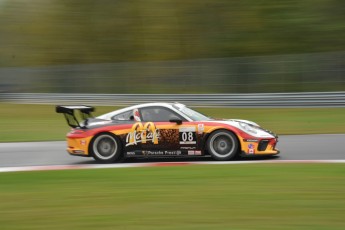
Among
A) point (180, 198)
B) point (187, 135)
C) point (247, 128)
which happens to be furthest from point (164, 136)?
point (180, 198)

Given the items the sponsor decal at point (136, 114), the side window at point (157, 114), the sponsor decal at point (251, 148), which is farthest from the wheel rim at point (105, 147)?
the sponsor decal at point (251, 148)

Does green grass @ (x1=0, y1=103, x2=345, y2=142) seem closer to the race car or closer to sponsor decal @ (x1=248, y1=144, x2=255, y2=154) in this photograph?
the race car

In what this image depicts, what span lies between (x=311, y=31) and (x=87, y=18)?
1396 centimetres

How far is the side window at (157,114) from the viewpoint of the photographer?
11.1m

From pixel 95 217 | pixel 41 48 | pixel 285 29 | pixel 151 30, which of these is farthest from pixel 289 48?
pixel 95 217

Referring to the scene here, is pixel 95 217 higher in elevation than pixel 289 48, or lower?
lower

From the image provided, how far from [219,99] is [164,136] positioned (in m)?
13.0

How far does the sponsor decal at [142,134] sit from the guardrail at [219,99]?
12.2m

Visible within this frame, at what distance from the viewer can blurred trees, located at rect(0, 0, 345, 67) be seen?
27.6 metres

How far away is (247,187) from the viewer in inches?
285

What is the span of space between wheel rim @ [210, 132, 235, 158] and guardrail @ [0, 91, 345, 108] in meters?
11.8

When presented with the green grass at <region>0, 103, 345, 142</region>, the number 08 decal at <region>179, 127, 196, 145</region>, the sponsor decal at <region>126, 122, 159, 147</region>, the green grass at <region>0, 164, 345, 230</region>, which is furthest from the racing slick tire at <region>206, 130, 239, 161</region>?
the green grass at <region>0, 103, 345, 142</region>

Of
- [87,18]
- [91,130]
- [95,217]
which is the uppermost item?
[87,18]

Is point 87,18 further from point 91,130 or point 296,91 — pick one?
point 91,130
